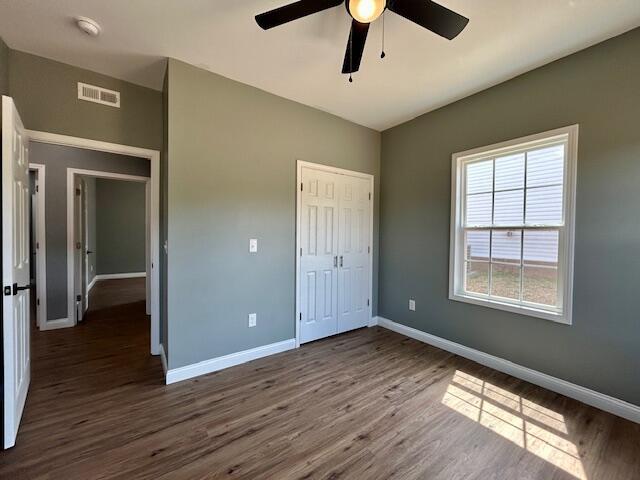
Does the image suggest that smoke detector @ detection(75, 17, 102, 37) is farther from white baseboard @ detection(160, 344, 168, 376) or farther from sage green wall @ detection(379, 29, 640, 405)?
sage green wall @ detection(379, 29, 640, 405)

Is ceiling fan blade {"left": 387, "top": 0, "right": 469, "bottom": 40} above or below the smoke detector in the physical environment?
below

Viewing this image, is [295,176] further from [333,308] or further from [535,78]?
[535,78]

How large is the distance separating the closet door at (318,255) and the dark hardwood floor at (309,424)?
56cm

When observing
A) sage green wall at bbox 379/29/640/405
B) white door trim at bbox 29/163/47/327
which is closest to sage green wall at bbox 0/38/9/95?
white door trim at bbox 29/163/47/327

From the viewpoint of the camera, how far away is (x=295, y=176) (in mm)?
3072

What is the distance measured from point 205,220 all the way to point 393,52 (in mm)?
2102

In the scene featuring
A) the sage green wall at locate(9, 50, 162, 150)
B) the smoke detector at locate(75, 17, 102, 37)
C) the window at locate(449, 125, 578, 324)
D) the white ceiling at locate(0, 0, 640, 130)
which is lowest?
the window at locate(449, 125, 578, 324)

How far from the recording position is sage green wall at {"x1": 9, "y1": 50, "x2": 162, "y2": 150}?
7.33ft

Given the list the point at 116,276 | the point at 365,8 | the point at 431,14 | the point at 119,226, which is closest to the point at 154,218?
the point at 365,8

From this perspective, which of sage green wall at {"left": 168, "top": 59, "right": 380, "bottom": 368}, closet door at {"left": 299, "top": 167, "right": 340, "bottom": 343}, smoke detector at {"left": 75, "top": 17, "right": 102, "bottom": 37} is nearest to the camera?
smoke detector at {"left": 75, "top": 17, "right": 102, "bottom": 37}

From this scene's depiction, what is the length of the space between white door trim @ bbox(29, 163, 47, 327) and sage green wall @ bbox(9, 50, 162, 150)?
1833mm

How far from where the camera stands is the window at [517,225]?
7.41 ft

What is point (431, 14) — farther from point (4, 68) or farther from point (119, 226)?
point (119, 226)

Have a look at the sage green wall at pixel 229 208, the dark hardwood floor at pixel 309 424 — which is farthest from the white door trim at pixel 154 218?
the sage green wall at pixel 229 208
